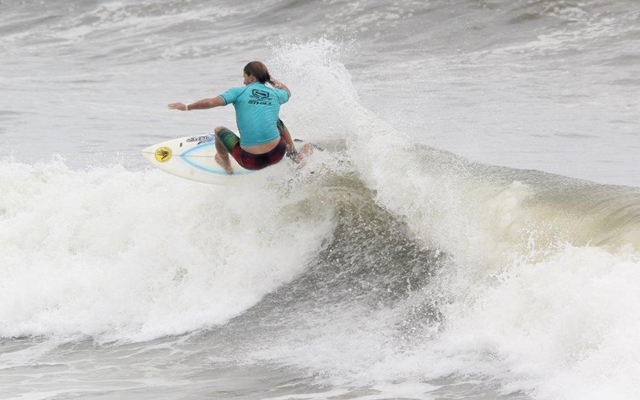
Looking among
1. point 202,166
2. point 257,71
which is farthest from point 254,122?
point 202,166

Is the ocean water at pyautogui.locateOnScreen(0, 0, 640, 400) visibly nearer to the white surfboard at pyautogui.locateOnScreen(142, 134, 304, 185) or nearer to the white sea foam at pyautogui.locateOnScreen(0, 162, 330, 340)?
the white sea foam at pyautogui.locateOnScreen(0, 162, 330, 340)

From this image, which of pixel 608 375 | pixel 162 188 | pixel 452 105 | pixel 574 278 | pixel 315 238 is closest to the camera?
pixel 608 375

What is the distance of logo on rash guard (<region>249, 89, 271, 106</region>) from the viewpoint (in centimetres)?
926

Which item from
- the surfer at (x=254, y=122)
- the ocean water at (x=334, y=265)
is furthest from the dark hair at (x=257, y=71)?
the ocean water at (x=334, y=265)

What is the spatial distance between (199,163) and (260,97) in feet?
4.22

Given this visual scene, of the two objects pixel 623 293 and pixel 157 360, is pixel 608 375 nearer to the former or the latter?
pixel 623 293

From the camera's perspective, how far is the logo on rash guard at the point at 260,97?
926cm

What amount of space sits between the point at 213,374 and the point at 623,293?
295cm

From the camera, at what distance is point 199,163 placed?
1026 centimetres

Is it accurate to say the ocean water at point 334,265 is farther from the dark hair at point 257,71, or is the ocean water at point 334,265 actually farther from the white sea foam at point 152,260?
the dark hair at point 257,71

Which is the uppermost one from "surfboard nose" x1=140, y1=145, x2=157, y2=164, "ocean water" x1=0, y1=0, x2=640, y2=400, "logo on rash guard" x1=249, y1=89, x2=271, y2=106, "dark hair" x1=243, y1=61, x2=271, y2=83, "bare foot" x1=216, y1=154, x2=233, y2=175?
"dark hair" x1=243, y1=61, x2=271, y2=83

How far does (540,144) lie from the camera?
Answer: 15719 mm

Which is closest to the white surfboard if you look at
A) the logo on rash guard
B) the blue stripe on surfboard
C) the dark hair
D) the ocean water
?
the blue stripe on surfboard

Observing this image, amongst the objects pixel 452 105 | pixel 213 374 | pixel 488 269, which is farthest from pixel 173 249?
pixel 452 105
